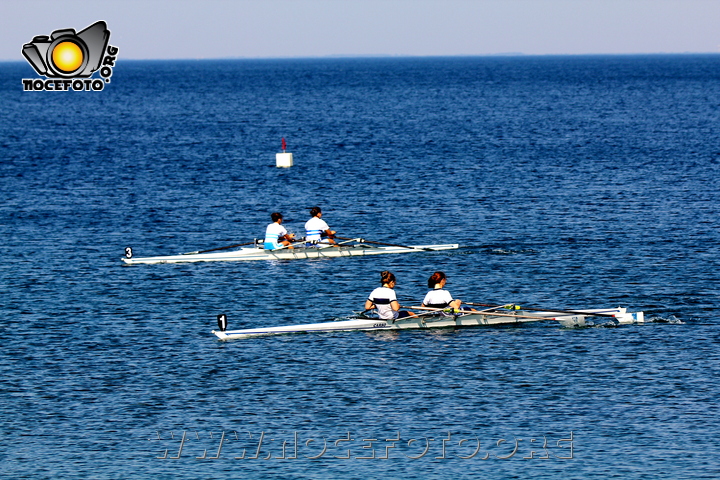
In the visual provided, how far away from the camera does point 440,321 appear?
30.4 metres

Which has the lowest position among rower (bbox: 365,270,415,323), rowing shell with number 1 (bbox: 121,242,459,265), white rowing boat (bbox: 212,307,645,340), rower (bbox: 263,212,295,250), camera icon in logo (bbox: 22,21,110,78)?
white rowing boat (bbox: 212,307,645,340)

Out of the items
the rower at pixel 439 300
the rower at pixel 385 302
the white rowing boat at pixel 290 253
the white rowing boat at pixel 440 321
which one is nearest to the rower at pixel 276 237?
the white rowing boat at pixel 290 253

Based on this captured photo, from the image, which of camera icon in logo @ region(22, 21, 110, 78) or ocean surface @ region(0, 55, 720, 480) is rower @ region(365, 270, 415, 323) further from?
camera icon in logo @ region(22, 21, 110, 78)

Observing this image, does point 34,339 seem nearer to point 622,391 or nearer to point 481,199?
point 622,391

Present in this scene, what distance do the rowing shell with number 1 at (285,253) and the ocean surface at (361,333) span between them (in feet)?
1.74

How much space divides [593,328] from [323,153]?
54.2 m

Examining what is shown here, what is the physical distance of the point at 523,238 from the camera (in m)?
45.3

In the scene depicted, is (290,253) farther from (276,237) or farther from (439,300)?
(439,300)

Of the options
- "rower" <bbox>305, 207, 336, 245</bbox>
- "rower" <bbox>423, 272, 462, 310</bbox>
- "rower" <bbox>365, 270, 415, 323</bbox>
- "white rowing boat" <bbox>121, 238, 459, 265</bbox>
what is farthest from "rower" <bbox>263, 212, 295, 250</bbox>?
"rower" <bbox>423, 272, 462, 310</bbox>

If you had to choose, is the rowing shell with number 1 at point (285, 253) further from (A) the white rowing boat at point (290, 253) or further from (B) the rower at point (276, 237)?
(B) the rower at point (276, 237)

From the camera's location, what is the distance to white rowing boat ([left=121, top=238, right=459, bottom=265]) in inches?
1606

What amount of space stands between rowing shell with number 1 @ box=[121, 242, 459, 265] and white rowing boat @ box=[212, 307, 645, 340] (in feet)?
36.7

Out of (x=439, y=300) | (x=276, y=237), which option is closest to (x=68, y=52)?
(x=276, y=237)

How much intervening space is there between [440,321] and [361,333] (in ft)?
7.53
